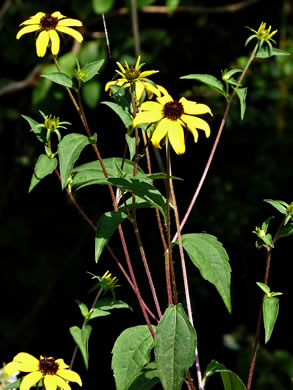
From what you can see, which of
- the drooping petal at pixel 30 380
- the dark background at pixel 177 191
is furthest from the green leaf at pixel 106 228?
the dark background at pixel 177 191

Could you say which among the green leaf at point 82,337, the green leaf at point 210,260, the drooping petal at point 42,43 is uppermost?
the drooping petal at point 42,43

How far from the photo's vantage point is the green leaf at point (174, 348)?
2.74 feet

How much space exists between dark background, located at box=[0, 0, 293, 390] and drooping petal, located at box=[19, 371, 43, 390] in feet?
3.47

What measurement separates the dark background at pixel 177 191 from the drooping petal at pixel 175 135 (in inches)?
44.7

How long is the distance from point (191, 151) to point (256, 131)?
13.7 inches

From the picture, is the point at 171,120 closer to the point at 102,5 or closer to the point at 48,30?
the point at 48,30

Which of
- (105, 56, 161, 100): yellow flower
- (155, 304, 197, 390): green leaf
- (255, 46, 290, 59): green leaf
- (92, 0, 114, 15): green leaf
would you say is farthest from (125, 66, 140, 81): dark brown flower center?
(92, 0, 114, 15): green leaf

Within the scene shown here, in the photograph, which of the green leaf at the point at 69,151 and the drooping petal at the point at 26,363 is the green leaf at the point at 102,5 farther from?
the drooping petal at the point at 26,363

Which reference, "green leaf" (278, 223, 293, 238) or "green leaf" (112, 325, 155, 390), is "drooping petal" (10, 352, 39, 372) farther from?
"green leaf" (278, 223, 293, 238)

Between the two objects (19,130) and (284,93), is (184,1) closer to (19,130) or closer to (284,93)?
(284,93)

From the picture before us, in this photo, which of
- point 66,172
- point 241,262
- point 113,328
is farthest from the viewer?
point 241,262

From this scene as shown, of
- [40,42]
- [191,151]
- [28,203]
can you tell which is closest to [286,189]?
[191,151]

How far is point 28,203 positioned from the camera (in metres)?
2.47

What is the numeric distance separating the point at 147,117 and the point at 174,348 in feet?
0.96
